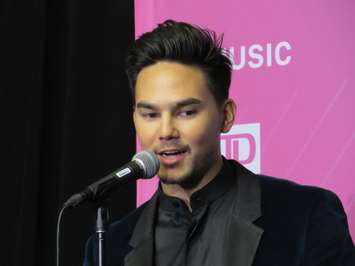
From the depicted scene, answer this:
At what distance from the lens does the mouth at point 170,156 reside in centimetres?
242

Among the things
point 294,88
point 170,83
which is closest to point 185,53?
point 170,83

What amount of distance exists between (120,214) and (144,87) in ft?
4.40

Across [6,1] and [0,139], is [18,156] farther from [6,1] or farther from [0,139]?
[6,1]

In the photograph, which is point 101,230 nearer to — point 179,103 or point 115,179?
point 115,179

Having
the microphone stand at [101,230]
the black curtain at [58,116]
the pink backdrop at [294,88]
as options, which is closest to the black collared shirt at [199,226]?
the pink backdrop at [294,88]

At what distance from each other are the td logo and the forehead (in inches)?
21.5

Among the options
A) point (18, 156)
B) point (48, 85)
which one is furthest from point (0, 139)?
point (48, 85)

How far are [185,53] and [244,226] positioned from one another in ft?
1.97

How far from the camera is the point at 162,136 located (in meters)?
2.41

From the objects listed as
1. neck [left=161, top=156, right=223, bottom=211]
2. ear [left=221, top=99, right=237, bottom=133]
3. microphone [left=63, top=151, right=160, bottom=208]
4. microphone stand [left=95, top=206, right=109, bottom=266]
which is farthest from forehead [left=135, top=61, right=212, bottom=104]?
microphone stand [left=95, top=206, right=109, bottom=266]

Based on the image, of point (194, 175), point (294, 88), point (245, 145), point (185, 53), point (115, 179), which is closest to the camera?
point (115, 179)

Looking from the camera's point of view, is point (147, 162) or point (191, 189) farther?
point (191, 189)

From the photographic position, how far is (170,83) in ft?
8.30

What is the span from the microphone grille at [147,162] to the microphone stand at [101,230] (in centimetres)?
15
